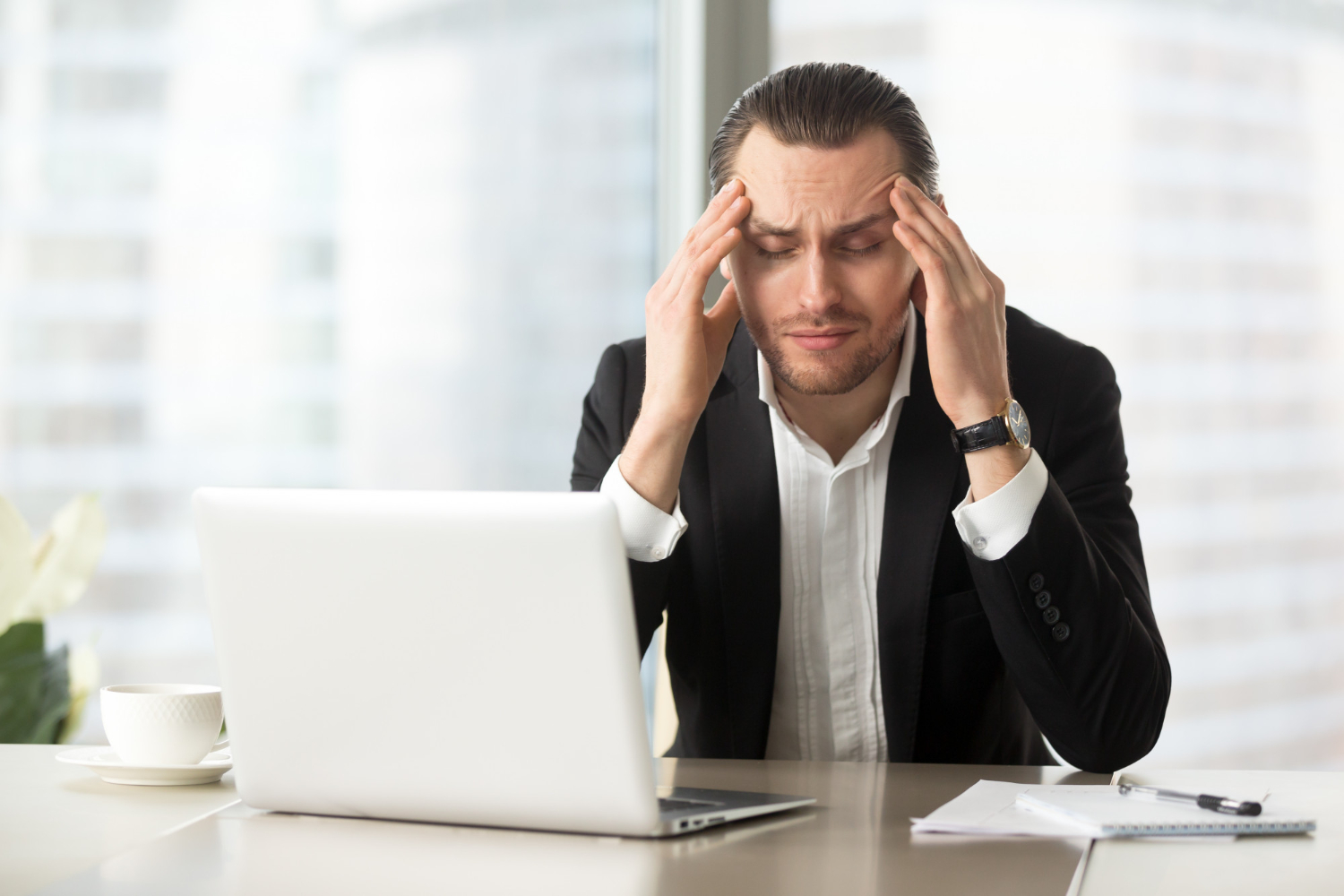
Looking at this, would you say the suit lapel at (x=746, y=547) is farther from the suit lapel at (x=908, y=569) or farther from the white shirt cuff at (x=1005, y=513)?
the white shirt cuff at (x=1005, y=513)

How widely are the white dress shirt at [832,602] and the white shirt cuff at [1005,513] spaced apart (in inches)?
10.4

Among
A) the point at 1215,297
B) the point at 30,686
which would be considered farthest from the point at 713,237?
the point at 1215,297

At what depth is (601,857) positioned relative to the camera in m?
0.88

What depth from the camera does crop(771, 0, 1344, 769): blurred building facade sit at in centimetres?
290

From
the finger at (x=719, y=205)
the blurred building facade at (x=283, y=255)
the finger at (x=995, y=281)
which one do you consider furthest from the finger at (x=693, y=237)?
the blurred building facade at (x=283, y=255)

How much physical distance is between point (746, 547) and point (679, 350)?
11.5 inches

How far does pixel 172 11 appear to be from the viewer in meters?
2.24

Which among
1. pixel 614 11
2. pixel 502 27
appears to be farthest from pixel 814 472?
pixel 614 11

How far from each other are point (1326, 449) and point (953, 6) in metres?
1.42

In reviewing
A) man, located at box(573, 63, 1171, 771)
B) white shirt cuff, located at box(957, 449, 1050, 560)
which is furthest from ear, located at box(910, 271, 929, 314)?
white shirt cuff, located at box(957, 449, 1050, 560)

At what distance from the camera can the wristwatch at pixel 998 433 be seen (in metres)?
1.46

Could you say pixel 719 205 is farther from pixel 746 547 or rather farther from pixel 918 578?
pixel 918 578

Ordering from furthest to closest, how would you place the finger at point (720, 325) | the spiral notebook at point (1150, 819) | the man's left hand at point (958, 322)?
the finger at point (720, 325)
the man's left hand at point (958, 322)
the spiral notebook at point (1150, 819)

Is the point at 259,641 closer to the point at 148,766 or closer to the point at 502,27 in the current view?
the point at 148,766
